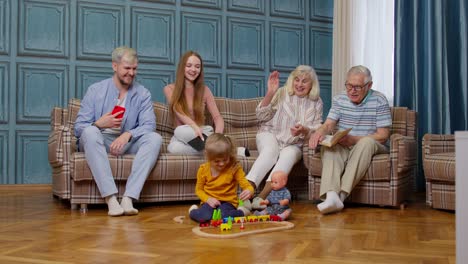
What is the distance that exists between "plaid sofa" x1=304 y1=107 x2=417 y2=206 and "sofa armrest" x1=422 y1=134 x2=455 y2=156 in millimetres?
107

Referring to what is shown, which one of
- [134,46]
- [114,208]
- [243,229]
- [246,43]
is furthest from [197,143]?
[246,43]

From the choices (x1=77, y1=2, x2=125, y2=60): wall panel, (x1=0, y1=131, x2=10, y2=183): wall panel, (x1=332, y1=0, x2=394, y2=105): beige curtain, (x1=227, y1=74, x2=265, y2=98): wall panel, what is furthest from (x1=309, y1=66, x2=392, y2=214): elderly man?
(x1=0, y1=131, x2=10, y2=183): wall panel

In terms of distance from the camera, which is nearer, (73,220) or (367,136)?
(73,220)

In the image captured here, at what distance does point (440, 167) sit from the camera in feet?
10.6

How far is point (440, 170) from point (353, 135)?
0.58 meters

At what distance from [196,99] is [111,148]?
2.56 feet

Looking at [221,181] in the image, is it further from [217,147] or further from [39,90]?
[39,90]

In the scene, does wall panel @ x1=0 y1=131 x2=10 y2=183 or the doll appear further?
wall panel @ x1=0 y1=131 x2=10 y2=183

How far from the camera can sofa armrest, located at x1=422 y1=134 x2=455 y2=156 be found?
343 cm

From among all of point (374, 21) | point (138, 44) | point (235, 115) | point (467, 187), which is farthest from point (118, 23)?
point (467, 187)

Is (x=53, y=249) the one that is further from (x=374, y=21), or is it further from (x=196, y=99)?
(x=374, y=21)

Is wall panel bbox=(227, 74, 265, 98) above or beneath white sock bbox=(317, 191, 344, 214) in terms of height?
above

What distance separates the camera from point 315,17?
18.2ft

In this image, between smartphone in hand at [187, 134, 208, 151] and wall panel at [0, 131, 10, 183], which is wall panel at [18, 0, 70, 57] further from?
smartphone in hand at [187, 134, 208, 151]
